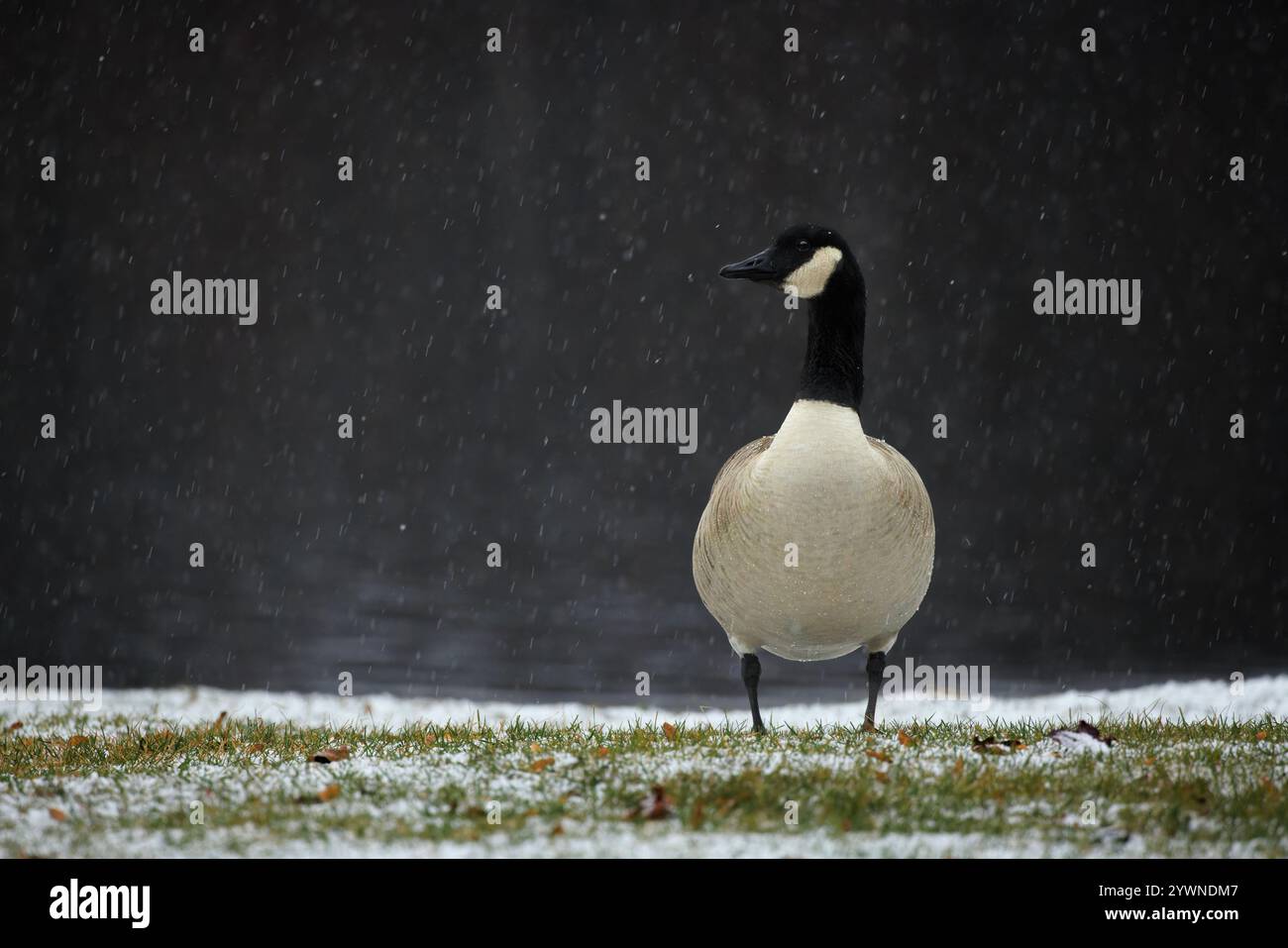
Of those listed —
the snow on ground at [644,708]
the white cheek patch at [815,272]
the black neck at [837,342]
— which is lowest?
the snow on ground at [644,708]

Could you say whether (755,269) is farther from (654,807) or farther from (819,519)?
(654,807)

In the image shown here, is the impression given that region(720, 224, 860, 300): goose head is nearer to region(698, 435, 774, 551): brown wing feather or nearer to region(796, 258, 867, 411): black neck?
region(796, 258, 867, 411): black neck

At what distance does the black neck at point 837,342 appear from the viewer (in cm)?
806

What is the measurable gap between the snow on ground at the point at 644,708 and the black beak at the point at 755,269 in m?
3.43

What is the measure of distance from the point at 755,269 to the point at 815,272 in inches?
17.5

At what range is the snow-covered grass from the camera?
4.88 meters

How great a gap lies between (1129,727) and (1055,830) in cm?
343

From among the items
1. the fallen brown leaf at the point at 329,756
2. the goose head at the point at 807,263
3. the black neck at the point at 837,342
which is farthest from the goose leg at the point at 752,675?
the fallen brown leaf at the point at 329,756

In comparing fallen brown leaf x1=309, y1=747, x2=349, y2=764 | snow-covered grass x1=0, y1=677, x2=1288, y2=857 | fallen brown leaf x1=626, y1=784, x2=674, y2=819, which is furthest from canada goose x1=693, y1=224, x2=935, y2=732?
fallen brown leaf x1=309, y1=747, x2=349, y2=764

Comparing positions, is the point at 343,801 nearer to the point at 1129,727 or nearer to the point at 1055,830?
the point at 1055,830

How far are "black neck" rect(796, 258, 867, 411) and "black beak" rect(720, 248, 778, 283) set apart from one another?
376mm

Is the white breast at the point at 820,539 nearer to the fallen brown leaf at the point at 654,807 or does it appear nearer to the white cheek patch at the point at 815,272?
the white cheek patch at the point at 815,272

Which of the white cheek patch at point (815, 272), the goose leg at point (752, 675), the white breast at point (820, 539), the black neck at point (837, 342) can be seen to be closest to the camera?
the white breast at point (820, 539)

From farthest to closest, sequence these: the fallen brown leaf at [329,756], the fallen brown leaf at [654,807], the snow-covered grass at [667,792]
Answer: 1. the fallen brown leaf at [329,756]
2. the fallen brown leaf at [654,807]
3. the snow-covered grass at [667,792]
